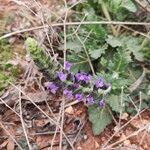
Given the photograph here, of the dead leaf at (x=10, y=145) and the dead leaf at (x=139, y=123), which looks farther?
the dead leaf at (x=139, y=123)

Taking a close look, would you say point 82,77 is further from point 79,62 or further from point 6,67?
point 6,67

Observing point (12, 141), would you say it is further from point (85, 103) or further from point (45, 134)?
point (85, 103)

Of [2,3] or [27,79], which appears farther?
[2,3]

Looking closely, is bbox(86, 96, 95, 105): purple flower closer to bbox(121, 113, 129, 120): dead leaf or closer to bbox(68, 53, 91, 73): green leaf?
bbox(121, 113, 129, 120): dead leaf

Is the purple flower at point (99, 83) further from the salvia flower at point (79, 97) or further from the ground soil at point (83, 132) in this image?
the ground soil at point (83, 132)

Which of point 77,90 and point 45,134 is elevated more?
point 77,90

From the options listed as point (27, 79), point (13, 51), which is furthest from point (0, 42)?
point (27, 79)

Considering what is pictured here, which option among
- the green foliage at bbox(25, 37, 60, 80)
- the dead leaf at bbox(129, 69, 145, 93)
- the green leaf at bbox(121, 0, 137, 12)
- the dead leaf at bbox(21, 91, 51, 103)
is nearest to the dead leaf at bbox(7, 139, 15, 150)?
the dead leaf at bbox(21, 91, 51, 103)

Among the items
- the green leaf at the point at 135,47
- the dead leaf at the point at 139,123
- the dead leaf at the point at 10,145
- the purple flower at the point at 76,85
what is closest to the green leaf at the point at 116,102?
the dead leaf at the point at 139,123
